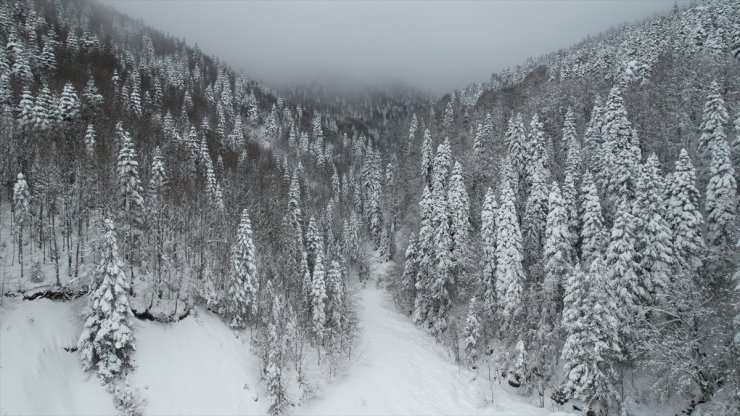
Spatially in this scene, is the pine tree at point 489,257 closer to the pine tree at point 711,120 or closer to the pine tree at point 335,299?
the pine tree at point 335,299

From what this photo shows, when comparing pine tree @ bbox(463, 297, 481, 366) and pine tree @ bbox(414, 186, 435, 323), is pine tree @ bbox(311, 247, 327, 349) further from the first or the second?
pine tree @ bbox(463, 297, 481, 366)

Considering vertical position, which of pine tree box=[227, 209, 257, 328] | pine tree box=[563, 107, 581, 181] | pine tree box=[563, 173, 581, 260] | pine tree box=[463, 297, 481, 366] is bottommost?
pine tree box=[463, 297, 481, 366]

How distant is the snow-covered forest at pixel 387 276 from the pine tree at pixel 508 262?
0.21 meters

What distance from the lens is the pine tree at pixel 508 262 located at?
38.7 meters

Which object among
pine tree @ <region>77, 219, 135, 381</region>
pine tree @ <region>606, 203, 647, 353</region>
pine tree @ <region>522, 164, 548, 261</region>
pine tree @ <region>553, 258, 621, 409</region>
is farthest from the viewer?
pine tree @ <region>522, 164, 548, 261</region>

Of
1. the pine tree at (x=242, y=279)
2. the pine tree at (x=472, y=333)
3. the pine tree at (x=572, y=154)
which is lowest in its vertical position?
the pine tree at (x=472, y=333)

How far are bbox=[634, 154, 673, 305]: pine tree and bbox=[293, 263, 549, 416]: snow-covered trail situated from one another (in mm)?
13338

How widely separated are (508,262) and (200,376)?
95.2 feet

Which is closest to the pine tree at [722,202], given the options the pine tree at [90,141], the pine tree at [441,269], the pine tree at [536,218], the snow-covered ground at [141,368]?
the pine tree at [536,218]

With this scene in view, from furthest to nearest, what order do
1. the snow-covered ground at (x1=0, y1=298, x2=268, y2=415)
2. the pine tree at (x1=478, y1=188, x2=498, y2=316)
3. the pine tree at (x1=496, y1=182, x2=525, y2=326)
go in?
the pine tree at (x1=478, y1=188, x2=498, y2=316), the pine tree at (x1=496, y1=182, x2=525, y2=326), the snow-covered ground at (x1=0, y1=298, x2=268, y2=415)

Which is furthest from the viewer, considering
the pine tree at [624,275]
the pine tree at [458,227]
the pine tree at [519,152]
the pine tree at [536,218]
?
the pine tree at [519,152]

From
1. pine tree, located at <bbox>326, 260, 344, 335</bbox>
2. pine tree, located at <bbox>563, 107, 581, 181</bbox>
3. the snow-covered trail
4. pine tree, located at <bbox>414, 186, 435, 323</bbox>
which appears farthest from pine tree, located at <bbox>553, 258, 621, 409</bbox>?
pine tree, located at <bbox>326, 260, 344, 335</bbox>

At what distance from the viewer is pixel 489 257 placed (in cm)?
4325

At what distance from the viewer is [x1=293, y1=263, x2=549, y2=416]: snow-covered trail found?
110 feet
